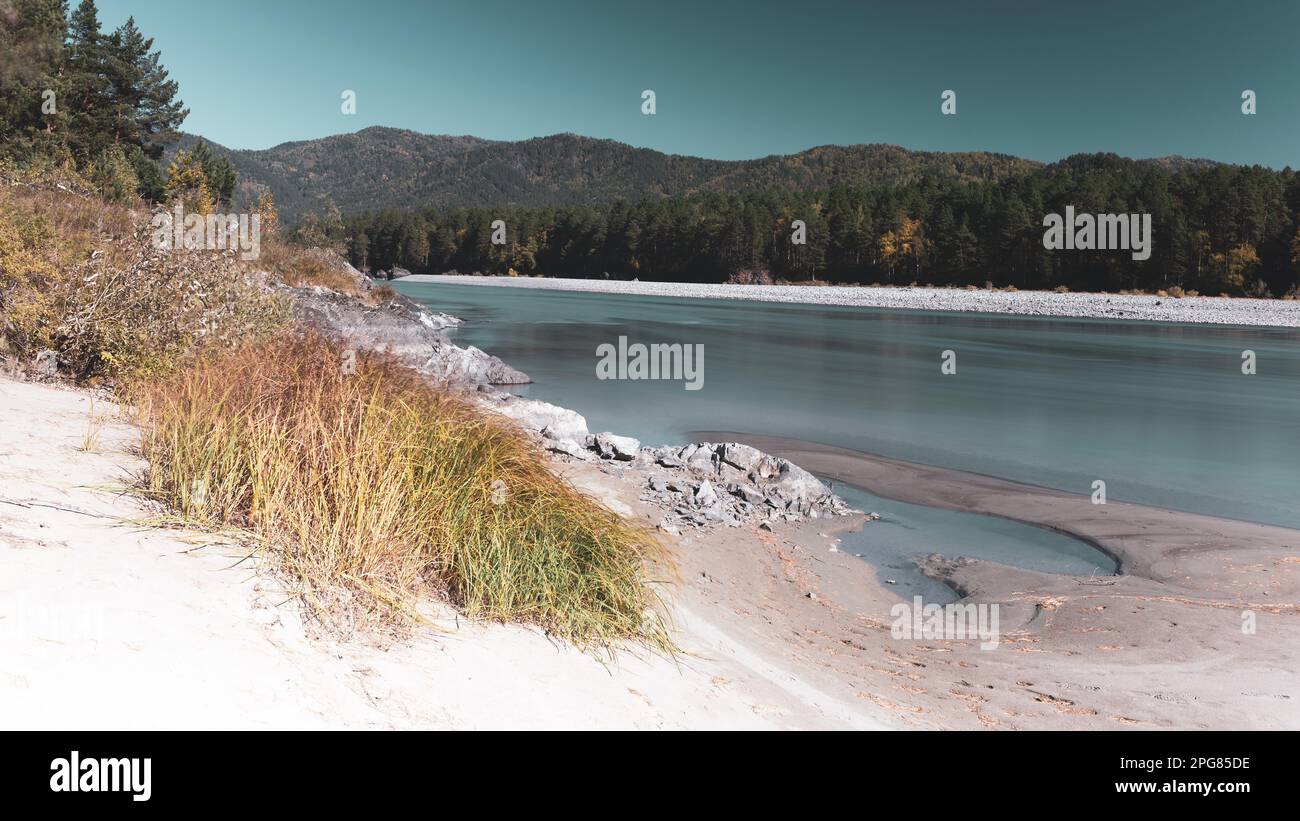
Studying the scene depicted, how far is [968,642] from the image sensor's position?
259 inches

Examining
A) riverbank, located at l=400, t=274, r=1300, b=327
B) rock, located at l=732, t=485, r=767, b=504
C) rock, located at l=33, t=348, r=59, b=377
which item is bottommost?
rock, located at l=732, t=485, r=767, b=504

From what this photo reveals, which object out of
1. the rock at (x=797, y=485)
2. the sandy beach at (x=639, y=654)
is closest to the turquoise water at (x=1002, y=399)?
the rock at (x=797, y=485)

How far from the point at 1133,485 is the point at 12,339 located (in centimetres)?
1510

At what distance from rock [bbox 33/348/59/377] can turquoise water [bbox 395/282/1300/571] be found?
30.6 feet

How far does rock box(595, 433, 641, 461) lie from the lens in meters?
11.6

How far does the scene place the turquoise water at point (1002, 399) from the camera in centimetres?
1430

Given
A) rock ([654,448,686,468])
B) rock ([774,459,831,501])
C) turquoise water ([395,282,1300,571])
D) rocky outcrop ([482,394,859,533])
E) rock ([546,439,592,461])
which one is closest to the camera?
rocky outcrop ([482,394,859,533])

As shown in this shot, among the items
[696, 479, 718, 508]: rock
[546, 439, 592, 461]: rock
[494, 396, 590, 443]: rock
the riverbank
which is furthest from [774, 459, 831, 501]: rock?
the riverbank

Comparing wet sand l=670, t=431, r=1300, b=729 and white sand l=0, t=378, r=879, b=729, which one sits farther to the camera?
wet sand l=670, t=431, r=1300, b=729

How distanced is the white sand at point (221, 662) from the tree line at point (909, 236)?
24018 millimetres

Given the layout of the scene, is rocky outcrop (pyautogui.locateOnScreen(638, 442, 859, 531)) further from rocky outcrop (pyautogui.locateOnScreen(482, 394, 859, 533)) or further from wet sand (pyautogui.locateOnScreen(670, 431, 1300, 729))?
wet sand (pyautogui.locateOnScreen(670, 431, 1300, 729))

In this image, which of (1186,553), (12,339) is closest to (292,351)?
(12,339)

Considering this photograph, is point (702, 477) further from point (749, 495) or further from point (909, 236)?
point (909, 236)

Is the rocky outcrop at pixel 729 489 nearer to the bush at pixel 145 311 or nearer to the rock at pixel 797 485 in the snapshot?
the rock at pixel 797 485
